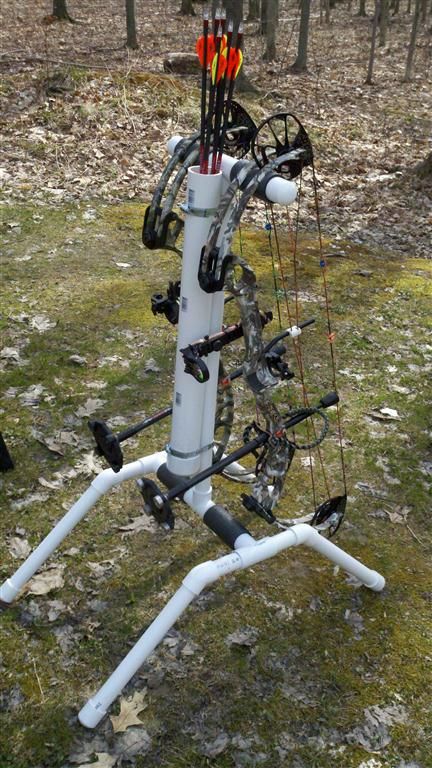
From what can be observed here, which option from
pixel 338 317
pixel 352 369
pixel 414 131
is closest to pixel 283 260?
pixel 338 317

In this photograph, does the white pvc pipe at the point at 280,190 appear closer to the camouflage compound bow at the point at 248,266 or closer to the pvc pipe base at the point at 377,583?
the camouflage compound bow at the point at 248,266

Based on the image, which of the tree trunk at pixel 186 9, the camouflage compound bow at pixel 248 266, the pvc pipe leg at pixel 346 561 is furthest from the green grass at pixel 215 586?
the tree trunk at pixel 186 9

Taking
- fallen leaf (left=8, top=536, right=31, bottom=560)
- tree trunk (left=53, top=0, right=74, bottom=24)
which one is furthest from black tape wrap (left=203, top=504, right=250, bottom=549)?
tree trunk (left=53, top=0, right=74, bottom=24)

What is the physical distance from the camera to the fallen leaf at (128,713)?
2.89m

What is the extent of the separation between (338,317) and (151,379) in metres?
2.10

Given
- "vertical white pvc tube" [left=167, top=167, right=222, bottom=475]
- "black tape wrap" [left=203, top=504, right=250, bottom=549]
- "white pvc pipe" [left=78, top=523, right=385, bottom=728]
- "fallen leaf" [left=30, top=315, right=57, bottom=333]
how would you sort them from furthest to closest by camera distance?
"fallen leaf" [left=30, top=315, right=57, bottom=333] < "black tape wrap" [left=203, top=504, right=250, bottom=549] < "white pvc pipe" [left=78, top=523, right=385, bottom=728] < "vertical white pvc tube" [left=167, top=167, right=222, bottom=475]

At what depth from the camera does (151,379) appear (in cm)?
522

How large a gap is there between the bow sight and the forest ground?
0.29 meters

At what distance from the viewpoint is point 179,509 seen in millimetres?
4102

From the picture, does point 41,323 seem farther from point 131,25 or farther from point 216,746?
point 131,25

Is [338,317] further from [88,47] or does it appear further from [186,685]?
[88,47]

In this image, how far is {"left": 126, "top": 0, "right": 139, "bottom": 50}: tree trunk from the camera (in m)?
15.8

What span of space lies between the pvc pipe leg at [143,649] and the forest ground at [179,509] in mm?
192

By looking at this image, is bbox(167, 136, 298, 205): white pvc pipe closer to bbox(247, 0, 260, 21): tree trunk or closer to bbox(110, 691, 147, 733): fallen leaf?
bbox(110, 691, 147, 733): fallen leaf
